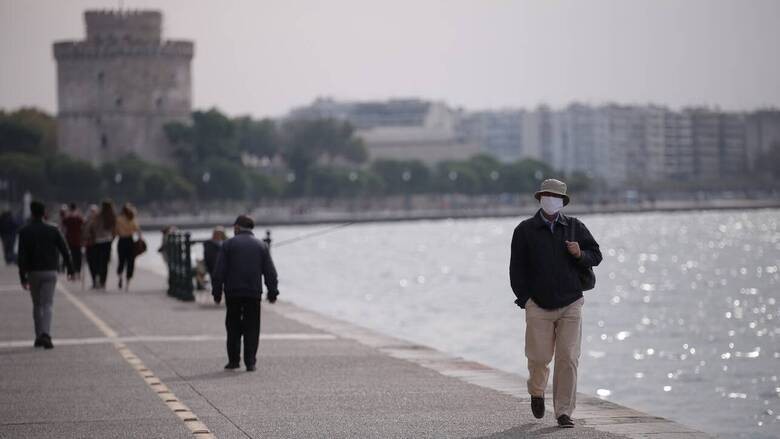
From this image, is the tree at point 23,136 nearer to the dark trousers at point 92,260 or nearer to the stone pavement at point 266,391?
the dark trousers at point 92,260

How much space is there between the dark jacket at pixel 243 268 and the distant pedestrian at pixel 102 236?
38.9 ft

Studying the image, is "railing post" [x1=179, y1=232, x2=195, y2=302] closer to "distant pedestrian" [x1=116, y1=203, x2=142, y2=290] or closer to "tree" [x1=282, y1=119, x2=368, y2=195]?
"distant pedestrian" [x1=116, y1=203, x2=142, y2=290]

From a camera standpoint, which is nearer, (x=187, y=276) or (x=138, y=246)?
(x=187, y=276)

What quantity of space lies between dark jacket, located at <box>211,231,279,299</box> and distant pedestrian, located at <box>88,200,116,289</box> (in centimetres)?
1187

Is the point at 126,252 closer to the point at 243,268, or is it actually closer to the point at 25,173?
the point at 243,268

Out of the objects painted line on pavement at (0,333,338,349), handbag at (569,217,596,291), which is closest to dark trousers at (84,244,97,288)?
painted line on pavement at (0,333,338,349)

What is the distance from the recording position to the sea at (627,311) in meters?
23.4

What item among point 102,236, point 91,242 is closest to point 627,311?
point 91,242

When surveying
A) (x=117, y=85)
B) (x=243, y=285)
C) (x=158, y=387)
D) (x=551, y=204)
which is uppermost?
(x=117, y=85)

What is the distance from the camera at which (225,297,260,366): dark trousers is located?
15492 millimetres

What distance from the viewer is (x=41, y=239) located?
17.6 m

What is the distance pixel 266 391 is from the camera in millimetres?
13914

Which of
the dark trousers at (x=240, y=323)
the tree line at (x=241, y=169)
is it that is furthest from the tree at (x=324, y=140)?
the dark trousers at (x=240, y=323)

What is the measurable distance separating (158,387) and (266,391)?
928 millimetres
